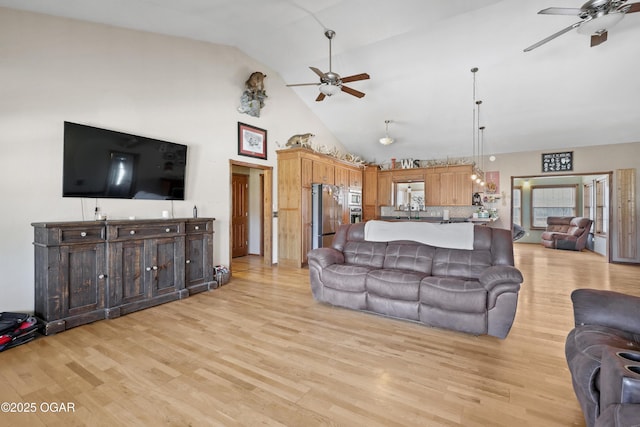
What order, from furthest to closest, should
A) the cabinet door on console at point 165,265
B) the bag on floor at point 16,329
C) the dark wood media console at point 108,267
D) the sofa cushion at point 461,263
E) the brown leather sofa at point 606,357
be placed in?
1. the cabinet door on console at point 165,265
2. the sofa cushion at point 461,263
3. the dark wood media console at point 108,267
4. the bag on floor at point 16,329
5. the brown leather sofa at point 606,357

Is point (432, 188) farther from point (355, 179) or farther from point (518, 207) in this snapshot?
point (518, 207)

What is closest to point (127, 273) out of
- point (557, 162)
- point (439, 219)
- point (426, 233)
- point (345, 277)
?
point (345, 277)

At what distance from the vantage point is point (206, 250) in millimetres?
4227

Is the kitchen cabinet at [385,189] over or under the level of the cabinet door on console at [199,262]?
over

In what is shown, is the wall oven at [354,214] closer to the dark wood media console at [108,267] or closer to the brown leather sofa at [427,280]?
the brown leather sofa at [427,280]

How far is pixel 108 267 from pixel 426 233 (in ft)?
11.9

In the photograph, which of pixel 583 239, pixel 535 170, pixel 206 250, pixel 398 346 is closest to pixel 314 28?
pixel 206 250

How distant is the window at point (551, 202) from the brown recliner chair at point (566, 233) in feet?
1.78

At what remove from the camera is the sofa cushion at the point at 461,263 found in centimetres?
305

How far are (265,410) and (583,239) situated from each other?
10.5 metres

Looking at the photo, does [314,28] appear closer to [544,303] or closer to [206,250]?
[206,250]

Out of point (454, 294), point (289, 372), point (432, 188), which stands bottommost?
point (289, 372)

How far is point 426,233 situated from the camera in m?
3.53

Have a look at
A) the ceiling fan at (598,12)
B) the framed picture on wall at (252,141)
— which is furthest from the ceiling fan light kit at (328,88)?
the ceiling fan at (598,12)
